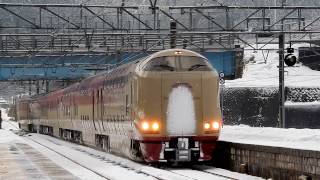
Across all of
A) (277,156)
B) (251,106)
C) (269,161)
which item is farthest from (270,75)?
(277,156)

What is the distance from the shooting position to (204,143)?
19.4 metres

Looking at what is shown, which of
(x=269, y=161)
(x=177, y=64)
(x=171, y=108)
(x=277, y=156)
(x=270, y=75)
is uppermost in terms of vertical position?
(x=270, y=75)

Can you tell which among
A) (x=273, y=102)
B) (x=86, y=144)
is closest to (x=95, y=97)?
(x=86, y=144)

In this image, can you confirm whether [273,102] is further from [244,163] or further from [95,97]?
[244,163]

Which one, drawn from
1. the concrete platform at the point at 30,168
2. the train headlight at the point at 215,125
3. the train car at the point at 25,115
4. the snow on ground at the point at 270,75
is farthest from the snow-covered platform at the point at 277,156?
the train car at the point at 25,115

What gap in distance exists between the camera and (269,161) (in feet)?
51.3

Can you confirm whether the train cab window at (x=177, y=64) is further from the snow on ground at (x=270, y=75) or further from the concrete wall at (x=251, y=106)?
the concrete wall at (x=251, y=106)

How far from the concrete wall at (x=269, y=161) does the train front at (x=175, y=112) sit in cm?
76

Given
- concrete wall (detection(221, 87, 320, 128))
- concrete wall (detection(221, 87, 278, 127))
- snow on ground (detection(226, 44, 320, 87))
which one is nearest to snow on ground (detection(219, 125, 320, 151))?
concrete wall (detection(221, 87, 320, 128))

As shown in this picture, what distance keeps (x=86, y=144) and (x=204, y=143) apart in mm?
14693

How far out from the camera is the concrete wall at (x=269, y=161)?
13.6 metres

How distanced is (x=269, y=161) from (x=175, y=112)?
13.9ft

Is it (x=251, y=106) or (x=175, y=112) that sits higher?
(x=175, y=112)

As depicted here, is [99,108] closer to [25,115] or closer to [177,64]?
[177,64]
